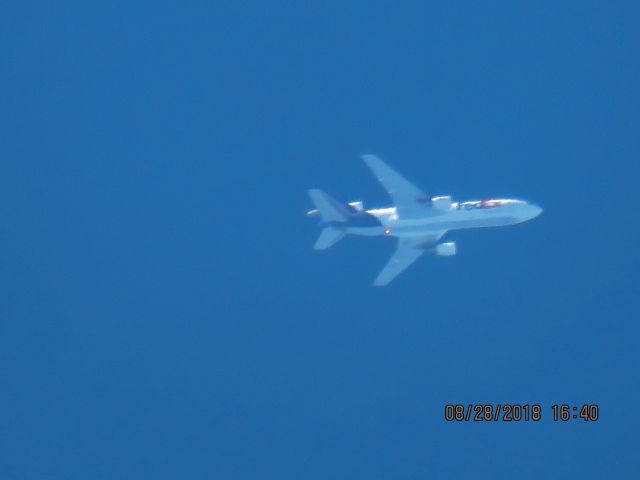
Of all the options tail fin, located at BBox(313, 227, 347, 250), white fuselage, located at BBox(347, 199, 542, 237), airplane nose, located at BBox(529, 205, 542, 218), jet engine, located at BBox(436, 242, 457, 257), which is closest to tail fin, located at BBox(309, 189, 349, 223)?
tail fin, located at BBox(313, 227, 347, 250)

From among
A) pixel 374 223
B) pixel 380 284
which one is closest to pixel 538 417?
pixel 380 284

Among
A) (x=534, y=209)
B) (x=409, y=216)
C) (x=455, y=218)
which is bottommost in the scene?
(x=455, y=218)

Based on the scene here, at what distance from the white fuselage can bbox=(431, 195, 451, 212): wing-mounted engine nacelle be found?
0.18ft

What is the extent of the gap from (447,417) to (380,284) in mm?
6774

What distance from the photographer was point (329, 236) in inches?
1257

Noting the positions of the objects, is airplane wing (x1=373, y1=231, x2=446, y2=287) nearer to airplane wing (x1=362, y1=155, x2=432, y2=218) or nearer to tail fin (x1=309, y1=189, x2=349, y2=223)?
airplane wing (x1=362, y1=155, x2=432, y2=218)

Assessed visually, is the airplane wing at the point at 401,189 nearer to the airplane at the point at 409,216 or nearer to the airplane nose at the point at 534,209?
the airplane at the point at 409,216

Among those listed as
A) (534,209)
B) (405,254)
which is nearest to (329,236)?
(405,254)

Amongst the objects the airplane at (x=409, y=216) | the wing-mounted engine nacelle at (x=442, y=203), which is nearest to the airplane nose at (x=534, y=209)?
the airplane at (x=409, y=216)

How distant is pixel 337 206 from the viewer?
3170cm

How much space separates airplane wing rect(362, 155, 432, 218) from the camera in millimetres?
30516

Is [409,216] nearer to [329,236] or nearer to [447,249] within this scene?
[447,249]

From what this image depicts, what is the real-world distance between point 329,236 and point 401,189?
11.4 ft

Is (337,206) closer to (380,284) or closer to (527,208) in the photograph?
(380,284)
